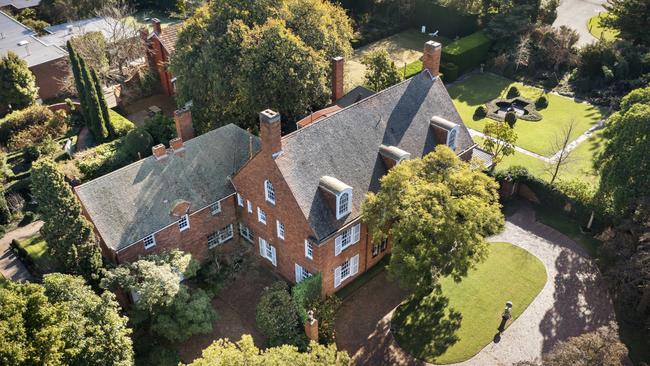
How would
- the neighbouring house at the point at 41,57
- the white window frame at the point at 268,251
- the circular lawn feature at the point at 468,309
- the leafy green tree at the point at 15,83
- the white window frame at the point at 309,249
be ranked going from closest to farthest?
the white window frame at the point at 309,249 → the circular lawn feature at the point at 468,309 → the white window frame at the point at 268,251 → the leafy green tree at the point at 15,83 → the neighbouring house at the point at 41,57

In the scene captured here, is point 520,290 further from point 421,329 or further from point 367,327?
point 367,327

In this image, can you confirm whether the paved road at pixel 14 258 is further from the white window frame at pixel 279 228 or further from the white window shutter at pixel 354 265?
the white window shutter at pixel 354 265

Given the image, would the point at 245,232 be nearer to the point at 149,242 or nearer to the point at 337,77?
the point at 149,242

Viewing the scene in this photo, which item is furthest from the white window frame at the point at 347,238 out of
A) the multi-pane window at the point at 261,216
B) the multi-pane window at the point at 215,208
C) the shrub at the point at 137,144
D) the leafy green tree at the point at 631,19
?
the leafy green tree at the point at 631,19

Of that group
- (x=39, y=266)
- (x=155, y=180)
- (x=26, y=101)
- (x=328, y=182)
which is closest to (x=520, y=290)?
(x=328, y=182)

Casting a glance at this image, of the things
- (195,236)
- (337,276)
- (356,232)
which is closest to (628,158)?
(356,232)
